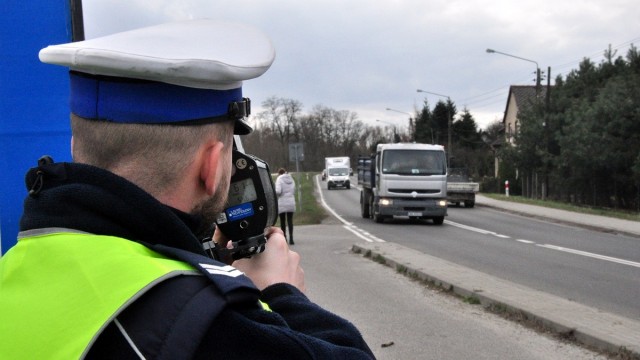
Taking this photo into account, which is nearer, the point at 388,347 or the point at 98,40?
the point at 98,40

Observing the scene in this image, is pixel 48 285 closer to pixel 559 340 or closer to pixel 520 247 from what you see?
pixel 559 340

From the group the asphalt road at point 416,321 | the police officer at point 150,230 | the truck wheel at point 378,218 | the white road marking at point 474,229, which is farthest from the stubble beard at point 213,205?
the truck wheel at point 378,218

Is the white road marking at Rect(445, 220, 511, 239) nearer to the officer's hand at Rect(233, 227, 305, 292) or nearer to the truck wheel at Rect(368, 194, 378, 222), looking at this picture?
the truck wheel at Rect(368, 194, 378, 222)

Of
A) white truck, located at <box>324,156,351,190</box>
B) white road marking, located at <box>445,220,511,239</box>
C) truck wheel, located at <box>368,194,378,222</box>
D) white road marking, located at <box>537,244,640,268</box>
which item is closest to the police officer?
white road marking, located at <box>537,244,640,268</box>

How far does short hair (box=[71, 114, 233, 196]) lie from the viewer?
3.99 ft

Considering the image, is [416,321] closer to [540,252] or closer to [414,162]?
[540,252]

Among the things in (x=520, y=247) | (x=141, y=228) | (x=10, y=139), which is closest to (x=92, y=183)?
(x=141, y=228)

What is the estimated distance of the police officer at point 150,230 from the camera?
3.18 ft

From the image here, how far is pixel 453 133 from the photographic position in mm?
75250

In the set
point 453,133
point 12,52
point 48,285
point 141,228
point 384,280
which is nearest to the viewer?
point 48,285

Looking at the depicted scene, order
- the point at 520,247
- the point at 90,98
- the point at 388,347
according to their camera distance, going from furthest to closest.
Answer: the point at 520,247 → the point at 388,347 → the point at 90,98

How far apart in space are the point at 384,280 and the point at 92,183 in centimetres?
933

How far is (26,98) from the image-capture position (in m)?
3.03

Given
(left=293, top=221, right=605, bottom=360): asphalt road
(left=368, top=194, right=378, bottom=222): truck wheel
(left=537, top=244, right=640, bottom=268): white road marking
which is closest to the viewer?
(left=293, top=221, right=605, bottom=360): asphalt road
